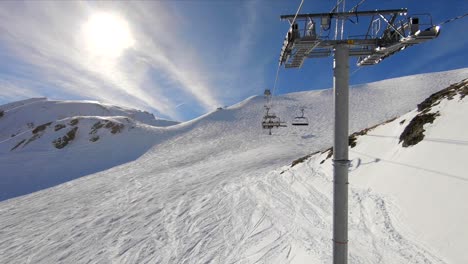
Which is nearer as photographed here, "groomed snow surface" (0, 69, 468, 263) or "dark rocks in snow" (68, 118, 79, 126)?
"groomed snow surface" (0, 69, 468, 263)

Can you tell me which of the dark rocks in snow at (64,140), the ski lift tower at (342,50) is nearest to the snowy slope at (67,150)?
the dark rocks in snow at (64,140)

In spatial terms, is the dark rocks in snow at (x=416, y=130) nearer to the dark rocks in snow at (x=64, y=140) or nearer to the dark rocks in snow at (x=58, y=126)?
the dark rocks in snow at (x=64, y=140)

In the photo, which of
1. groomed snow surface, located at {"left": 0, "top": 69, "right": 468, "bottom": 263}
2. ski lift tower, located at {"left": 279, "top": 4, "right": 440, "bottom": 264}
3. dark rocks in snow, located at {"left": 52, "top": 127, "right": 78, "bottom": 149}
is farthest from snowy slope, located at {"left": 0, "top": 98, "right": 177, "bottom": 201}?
ski lift tower, located at {"left": 279, "top": 4, "right": 440, "bottom": 264}

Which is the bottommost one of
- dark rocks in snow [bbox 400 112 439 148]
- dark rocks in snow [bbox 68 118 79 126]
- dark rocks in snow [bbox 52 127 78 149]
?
dark rocks in snow [bbox 52 127 78 149]

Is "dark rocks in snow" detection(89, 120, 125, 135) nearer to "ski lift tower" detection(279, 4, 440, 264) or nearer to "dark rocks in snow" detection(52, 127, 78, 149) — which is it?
"dark rocks in snow" detection(52, 127, 78, 149)

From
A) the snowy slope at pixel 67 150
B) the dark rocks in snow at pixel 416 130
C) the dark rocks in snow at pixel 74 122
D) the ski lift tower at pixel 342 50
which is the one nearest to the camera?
the ski lift tower at pixel 342 50

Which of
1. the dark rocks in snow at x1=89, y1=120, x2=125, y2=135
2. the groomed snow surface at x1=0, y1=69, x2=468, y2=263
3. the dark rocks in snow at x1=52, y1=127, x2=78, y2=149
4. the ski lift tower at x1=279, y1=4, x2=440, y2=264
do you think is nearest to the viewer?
the ski lift tower at x1=279, y1=4, x2=440, y2=264

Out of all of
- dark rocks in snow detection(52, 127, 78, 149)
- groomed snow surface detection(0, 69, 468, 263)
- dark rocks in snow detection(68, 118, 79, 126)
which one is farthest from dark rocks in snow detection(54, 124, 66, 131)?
groomed snow surface detection(0, 69, 468, 263)

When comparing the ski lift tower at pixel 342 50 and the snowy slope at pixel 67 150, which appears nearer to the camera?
the ski lift tower at pixel 342 50

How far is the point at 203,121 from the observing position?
199ft

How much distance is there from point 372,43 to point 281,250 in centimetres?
763

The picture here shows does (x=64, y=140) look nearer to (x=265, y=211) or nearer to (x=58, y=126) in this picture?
(x=58, y=126)

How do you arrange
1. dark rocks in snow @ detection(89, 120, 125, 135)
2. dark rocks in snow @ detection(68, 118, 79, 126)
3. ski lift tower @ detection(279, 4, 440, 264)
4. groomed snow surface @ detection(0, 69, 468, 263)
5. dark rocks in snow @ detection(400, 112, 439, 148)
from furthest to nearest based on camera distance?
dark rocks in snow @ detection(68, 118, 79, 126) < dark rocks in snow @ detection(89, 120, 125, 135) < dark rocks in snow @ detection(400, 112, 439, 148) < groomed snow surface @ detection(0, 69, 468, 263) < ski lift tower @ detection(279, 4, 440, 264)

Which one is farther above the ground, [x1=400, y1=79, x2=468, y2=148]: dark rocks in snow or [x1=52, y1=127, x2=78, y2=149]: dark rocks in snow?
[x1=400, y1=79, x2=468, y2=148]: dark rocks in snow
